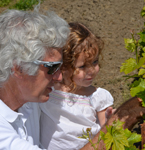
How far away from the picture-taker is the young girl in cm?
227

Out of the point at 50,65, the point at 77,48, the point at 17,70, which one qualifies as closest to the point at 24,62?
the point at 17,70

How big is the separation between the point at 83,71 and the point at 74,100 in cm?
37

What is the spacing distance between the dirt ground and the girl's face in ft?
6.66

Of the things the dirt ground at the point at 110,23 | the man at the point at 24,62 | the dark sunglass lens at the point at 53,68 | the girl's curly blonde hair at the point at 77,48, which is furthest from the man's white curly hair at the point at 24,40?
the dirt ground at the point at 110,23

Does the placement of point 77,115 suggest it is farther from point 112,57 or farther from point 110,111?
point 112,57

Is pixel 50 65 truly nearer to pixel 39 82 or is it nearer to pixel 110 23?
pixel 39 82

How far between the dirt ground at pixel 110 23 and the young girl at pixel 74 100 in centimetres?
188

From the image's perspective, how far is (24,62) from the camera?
5.40 feet

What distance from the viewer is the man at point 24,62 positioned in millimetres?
1581

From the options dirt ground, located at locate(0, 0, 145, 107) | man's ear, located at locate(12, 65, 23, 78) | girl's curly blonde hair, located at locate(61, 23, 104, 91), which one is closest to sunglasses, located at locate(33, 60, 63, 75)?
man's ear, located at locate(12, 65, 23, 78)

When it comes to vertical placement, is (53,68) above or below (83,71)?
above

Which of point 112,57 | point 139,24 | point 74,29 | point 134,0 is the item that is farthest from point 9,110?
point 134,0

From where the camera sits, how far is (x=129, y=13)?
574cm

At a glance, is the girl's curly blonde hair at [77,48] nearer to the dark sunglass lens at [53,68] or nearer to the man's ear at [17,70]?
the dark sunglass lens at [53,68]
